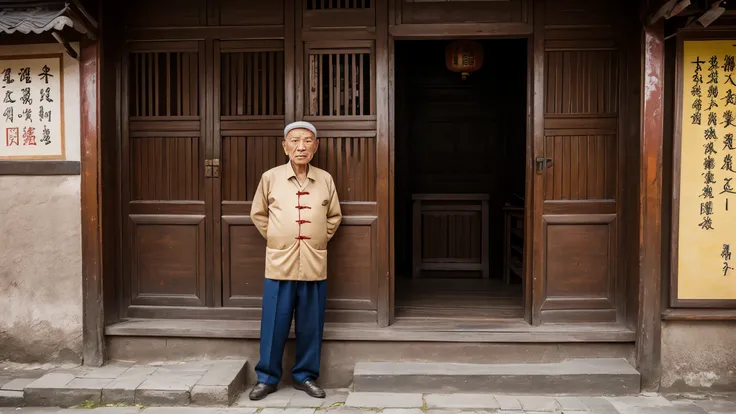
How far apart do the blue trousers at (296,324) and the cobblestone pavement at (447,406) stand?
227 mm

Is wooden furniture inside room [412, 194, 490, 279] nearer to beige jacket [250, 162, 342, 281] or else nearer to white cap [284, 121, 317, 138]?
beige jacket [250, 162, 342, 281]

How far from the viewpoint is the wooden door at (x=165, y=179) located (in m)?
Answer: 5.41

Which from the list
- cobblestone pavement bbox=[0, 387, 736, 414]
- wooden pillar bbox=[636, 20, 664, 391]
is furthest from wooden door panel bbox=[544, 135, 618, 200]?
cobblestone pavement bbox=[0, 387, 736, 414]

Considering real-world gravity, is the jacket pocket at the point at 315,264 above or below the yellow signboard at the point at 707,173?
below

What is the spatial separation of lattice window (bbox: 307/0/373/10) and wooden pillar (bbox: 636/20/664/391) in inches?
95.1

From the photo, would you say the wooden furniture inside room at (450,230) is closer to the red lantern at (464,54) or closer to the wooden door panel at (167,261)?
the red lantern at (464,54)

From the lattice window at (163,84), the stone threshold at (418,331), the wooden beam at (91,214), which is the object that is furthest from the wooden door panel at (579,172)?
the wooden beam at (91,214)

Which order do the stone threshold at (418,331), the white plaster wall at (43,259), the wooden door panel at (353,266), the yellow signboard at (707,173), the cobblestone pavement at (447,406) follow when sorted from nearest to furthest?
the cobblestone pavement at (447,406) → the yellow signboard at (707,173) → the stone threshold at (418,331) → the white plaster wall at (43,259) → the wooden door panel at (353,266)

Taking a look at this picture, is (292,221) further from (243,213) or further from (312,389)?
(312,389)

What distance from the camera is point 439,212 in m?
8.41

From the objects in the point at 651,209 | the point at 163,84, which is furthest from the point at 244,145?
the point at 651,209

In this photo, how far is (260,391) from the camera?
474cm

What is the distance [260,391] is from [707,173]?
417cm

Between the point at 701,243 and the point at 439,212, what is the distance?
13.0ft
